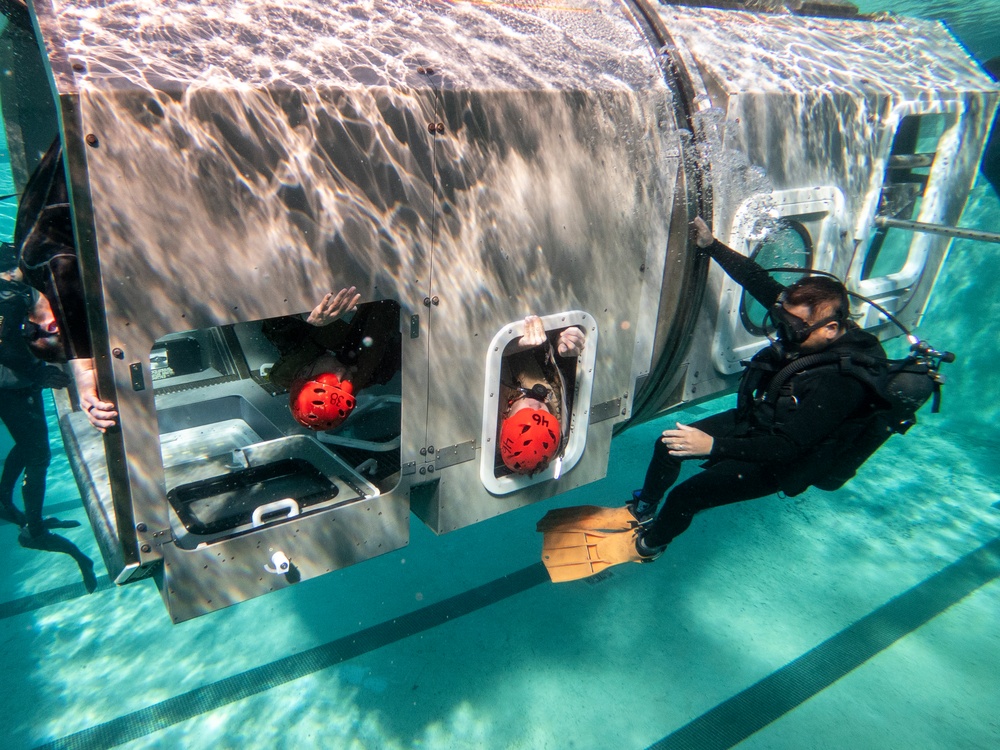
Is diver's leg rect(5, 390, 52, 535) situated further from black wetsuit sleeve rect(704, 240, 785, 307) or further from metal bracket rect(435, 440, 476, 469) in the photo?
black wetsuit sleeve rect(704, 240, 785, 307)

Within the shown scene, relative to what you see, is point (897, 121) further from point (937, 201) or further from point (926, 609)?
point (926, 609)

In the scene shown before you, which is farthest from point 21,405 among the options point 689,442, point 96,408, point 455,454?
point 689,442

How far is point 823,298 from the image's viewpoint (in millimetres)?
2686

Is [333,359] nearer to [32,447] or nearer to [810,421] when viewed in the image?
[810,421]

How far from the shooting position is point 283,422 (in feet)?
10.7

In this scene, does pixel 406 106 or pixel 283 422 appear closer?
pixel 406 106

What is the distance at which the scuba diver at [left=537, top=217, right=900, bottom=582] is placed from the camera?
262cm

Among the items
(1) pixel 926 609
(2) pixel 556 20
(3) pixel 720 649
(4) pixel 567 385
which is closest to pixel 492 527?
(3) pixel 720 649

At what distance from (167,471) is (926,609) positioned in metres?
4.99

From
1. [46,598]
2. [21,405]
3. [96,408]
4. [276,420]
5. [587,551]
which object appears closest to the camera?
[96,408]

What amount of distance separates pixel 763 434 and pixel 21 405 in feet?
15.1

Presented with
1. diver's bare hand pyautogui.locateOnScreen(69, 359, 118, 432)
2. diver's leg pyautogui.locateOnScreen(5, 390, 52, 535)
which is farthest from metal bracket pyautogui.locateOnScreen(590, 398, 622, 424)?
diver's leg pyautogui.locateOnScreen(5, 390, 52, 535)

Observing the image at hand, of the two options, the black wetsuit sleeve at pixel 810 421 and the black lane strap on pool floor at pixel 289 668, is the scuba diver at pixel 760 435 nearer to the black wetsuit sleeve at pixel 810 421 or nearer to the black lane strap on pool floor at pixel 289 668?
the black wetsuit sleeve at pixel 810 421

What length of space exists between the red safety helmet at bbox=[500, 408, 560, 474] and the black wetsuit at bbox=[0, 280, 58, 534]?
280cm
